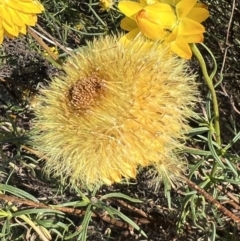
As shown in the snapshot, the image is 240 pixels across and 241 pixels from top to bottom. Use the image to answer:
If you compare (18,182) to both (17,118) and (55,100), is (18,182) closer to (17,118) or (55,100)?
(17,118)

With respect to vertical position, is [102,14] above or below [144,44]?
below

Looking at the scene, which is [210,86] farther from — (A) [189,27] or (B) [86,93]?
(B) [86,93]

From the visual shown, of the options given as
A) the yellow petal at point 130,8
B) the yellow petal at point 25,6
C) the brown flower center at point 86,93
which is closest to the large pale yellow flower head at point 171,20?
the yellow petal at point 130,8

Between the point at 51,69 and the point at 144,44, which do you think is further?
the point at 51,69

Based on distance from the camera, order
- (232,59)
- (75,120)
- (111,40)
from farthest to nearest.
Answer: (232,59)
(111,40)
(75,120)

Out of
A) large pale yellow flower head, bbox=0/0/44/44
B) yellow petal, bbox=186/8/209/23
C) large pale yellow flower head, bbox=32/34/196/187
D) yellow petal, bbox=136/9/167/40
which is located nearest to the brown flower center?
large pale yellow flower head, bbox=32/34/196/187

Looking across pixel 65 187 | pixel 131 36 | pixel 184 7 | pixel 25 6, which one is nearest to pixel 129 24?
pixel 131 36

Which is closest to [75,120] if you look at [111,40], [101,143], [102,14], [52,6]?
[101,143]
